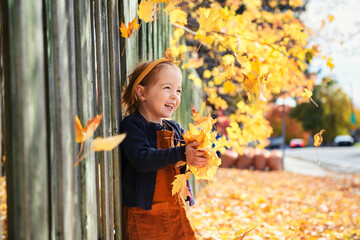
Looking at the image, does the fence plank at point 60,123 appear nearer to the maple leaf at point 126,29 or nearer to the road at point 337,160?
the maple leaf at point 126,29

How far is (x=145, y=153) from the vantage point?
181 centimetres

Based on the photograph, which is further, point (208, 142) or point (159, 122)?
point (159, 122)

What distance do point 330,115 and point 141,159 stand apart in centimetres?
5347

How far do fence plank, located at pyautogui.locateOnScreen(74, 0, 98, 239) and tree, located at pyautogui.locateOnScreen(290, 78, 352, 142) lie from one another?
49.2 m

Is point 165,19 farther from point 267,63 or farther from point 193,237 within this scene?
point 193,237

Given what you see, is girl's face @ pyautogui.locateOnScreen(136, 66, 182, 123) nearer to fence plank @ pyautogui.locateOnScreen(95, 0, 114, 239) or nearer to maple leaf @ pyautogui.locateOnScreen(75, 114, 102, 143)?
fence plank @ pyautogui.locateOnScreen(95, 0, 114, 239)

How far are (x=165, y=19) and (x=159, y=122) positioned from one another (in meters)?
1.62

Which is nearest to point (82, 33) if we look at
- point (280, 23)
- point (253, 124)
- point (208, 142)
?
point (208, 142)

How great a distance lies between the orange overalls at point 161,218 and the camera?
6.34 ft

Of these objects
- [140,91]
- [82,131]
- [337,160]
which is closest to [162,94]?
[140,91]

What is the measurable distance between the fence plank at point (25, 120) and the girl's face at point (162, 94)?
3.26 ft

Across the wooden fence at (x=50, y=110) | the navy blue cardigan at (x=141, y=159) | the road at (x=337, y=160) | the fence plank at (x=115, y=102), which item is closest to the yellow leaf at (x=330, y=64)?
the navy blue cardigan at (x=141, y=159)

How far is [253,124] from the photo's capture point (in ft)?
22.1

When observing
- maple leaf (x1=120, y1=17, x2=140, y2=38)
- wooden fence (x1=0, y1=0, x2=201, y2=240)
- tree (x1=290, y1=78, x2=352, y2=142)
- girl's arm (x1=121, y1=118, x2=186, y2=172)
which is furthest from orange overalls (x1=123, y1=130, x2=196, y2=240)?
tree (x1=290, y1=78, x2=352, y2=142)
